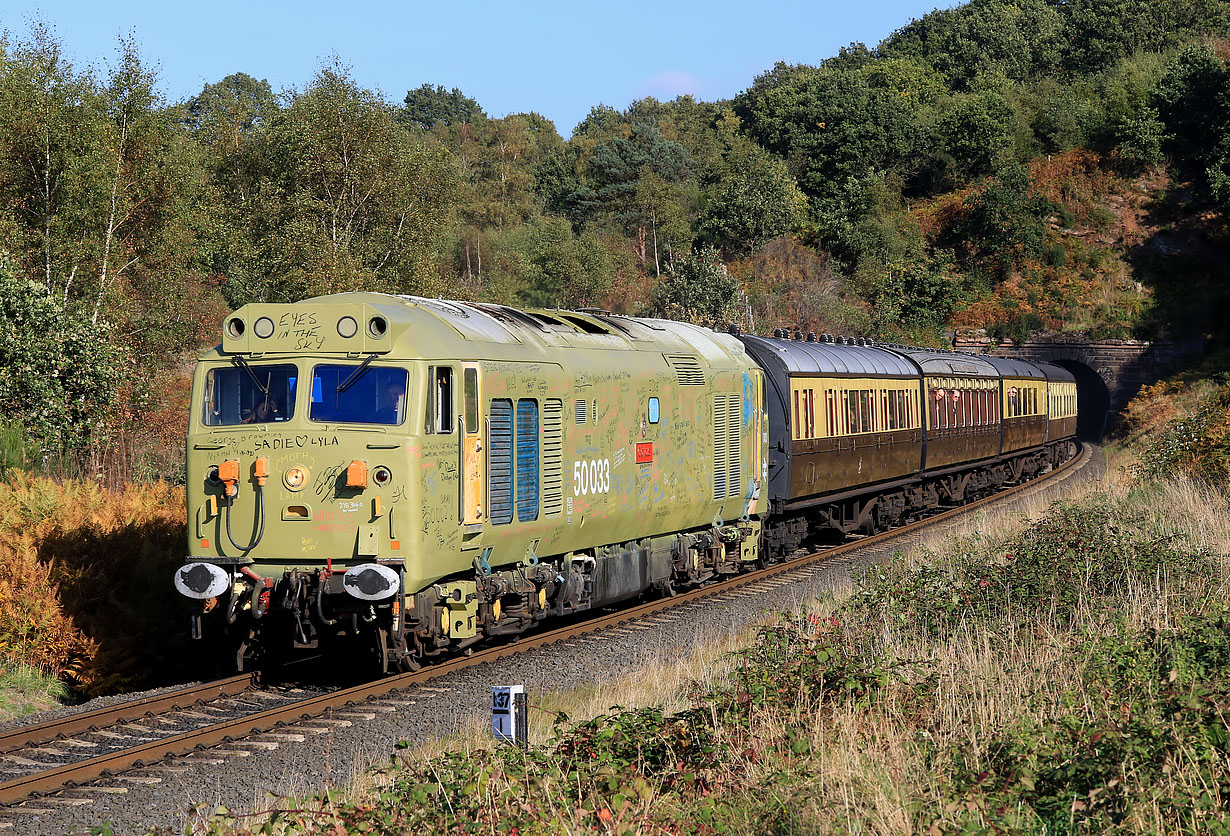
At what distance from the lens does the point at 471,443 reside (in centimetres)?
1128

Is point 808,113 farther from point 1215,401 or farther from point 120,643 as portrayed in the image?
point 120,643

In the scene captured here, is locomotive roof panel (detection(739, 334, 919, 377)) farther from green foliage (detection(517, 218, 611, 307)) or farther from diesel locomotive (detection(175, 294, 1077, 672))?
green foliage (detection(517, 218, 611, 307))

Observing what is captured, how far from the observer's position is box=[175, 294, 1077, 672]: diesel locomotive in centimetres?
1073

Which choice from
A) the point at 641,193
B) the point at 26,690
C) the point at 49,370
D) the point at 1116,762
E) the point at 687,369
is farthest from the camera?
the point at 641,193

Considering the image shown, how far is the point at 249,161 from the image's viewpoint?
Answer: 46375mm

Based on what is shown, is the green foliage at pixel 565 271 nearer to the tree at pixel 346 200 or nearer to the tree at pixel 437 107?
the tree at pixel 346 200

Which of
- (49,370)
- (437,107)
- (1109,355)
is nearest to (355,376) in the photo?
(49,370)

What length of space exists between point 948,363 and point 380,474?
22586mm

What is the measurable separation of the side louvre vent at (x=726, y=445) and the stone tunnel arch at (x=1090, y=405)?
4750 centimetres

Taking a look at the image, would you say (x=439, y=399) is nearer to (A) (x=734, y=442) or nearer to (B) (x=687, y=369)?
(B) (x=687, y=369)

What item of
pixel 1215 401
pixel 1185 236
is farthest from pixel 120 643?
pixel 1185 236

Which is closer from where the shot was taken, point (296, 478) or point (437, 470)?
point (296, 478)

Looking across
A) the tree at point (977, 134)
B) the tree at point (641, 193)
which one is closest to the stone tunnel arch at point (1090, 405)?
the tree at point (977, 134)

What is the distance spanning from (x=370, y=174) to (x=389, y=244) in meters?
2.54
